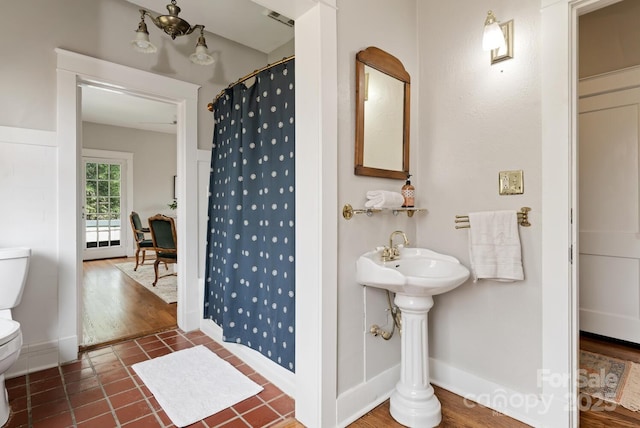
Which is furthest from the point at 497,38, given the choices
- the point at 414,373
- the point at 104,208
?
the point at 104,208

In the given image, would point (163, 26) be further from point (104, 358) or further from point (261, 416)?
point (261, 416)

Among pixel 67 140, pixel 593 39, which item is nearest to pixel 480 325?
pixel 593 39

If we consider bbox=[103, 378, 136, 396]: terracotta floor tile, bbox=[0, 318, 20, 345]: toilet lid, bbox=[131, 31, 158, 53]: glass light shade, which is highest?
bbox=[131, 31, 158, 53]: glass light shade

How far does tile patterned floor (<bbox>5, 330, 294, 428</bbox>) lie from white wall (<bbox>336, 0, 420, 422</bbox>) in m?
0.44

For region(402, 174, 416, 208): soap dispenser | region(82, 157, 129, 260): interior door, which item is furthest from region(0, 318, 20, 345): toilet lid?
region(82, 157, 129, 260): interior door

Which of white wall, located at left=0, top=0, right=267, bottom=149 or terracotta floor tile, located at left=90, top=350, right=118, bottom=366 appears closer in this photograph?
white wall, located at left=0, top=0, right=267, bottom=149

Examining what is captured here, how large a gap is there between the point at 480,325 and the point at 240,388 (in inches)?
57.0

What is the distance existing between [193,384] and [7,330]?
0.97m

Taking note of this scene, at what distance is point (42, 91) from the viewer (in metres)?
2.14

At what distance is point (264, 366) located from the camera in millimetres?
2055

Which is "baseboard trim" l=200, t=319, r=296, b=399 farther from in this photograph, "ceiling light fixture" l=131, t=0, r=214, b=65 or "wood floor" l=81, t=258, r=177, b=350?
"ceiling light fixture" l=131, t=0, r=214, b=65

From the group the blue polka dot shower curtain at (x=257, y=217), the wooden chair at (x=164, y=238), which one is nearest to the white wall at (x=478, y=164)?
the blue polka dot shower curtain at (x=257, y=217)

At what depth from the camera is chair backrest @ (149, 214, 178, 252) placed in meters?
4.25

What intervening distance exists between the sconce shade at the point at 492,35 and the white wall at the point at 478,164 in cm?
15
